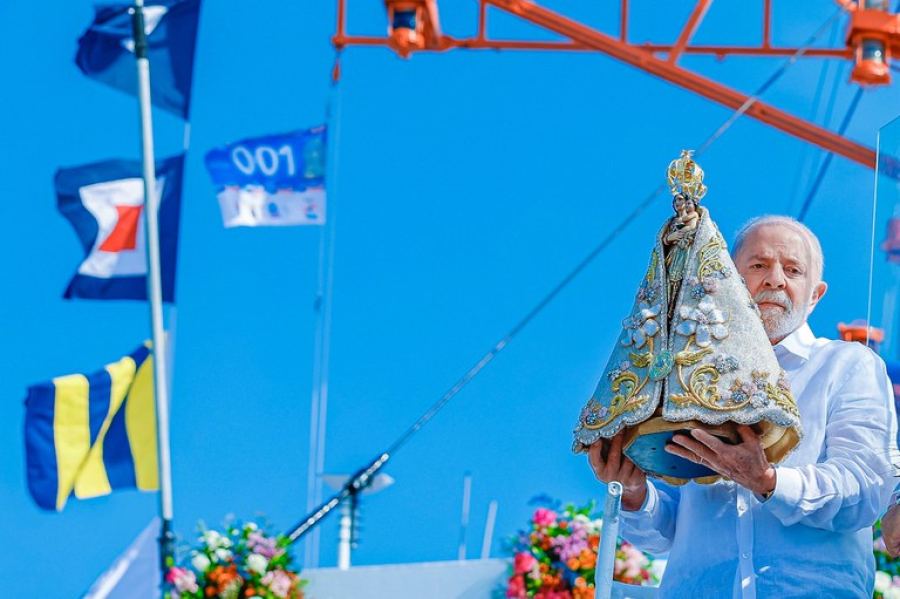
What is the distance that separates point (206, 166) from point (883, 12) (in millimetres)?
4711

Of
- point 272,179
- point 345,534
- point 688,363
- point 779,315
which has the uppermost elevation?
point 272,179

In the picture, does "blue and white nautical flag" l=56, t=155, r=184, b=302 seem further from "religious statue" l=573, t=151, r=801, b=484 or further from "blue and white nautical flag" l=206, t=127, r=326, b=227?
"religious statue" l=573, t=151, r=801, b=484

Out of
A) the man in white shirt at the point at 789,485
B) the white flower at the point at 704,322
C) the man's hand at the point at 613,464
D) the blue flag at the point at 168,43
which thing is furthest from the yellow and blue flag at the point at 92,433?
the white flower at the point at 704,322

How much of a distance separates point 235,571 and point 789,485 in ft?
11.4

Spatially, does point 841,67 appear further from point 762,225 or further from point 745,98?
point 762,225

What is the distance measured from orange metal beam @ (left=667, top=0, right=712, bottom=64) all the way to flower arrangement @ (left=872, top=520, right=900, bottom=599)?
5924 millimetres

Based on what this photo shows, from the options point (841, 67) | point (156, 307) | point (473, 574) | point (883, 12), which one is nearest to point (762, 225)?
point (473, 574)

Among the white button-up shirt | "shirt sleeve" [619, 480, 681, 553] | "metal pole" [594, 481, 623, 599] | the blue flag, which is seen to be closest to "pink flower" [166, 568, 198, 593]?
"shirt sleeve" [619, 480, 681, 553]

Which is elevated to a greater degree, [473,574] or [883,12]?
[883,12]

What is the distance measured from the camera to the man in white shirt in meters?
4.11

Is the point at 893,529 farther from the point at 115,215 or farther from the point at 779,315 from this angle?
the point at 115,215

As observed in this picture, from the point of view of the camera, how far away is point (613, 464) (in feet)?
13.6

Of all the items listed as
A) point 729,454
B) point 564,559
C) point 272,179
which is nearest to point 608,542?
point 729,454

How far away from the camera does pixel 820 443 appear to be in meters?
4.38
